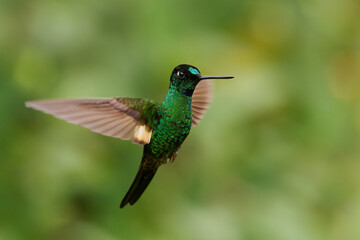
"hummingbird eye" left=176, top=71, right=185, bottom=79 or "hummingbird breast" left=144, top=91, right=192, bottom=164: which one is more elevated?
"hummingbird eye" left=176, top=71, right=185, bottom=79

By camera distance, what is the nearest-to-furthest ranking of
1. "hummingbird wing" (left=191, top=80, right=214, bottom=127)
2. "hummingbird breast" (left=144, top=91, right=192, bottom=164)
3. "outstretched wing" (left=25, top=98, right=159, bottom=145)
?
"outstretched wing" (left=25, top=98, right=159, bottom=145) < "hummingbird breast" (left=144, top=91, right=192, bottom=164) < "hummingbird wing" (left=191, top=80, right=214, bottom=127)

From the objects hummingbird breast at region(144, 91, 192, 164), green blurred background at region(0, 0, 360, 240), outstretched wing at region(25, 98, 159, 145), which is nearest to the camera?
outstretched wing at region(25, 98, 159, 145)

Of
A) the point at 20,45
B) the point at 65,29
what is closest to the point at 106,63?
the point at 65,29

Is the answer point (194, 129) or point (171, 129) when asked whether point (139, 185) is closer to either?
point (171, 129)

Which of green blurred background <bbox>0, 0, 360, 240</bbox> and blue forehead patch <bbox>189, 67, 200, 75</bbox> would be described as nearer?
blue forehead patch <bbox>189, 67, 200, 75</bbox>

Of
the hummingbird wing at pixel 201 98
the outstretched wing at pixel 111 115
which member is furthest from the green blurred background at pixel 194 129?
the outstretched wing at pixel 111 115

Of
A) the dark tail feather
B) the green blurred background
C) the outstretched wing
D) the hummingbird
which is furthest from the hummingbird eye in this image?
the green blurred background

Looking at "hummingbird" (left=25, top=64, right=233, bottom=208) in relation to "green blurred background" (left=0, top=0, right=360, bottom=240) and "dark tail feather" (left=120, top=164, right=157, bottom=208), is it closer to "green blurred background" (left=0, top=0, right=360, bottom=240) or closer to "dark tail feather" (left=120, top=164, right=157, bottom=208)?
"dark tail feather" (left=120, top=164, right=157, bottom=208)
